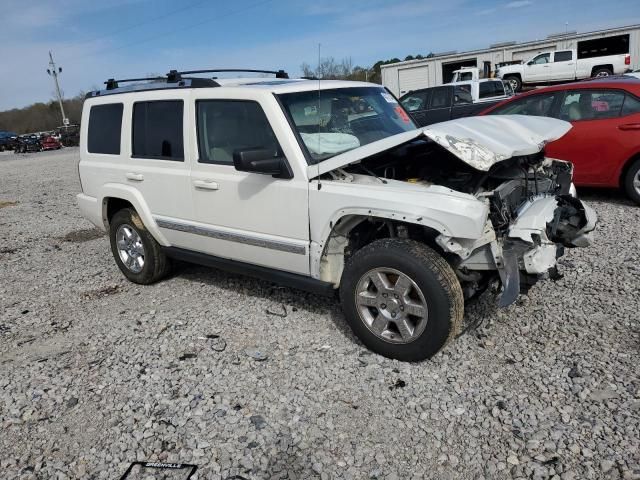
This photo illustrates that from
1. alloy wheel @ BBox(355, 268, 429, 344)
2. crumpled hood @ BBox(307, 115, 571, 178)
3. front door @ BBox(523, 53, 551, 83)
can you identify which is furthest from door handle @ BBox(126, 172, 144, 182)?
front door @ BBox(523, 53, 551, 83)

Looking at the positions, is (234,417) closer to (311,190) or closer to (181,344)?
(181,344)

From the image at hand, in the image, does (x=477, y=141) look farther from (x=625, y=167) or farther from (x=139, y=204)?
(x=625, y=167)

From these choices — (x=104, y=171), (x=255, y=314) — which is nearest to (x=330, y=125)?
(x=255, y=314)

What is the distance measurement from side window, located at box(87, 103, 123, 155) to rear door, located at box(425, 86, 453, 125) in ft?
34.1

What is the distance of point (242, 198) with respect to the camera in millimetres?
4012

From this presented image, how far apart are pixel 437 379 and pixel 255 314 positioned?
174cm

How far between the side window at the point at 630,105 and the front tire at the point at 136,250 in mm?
5643

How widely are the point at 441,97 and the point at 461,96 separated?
1.77ft

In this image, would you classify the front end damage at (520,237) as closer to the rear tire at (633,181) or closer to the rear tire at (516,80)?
the rear tire at (633,181)

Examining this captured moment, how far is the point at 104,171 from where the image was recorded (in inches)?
205

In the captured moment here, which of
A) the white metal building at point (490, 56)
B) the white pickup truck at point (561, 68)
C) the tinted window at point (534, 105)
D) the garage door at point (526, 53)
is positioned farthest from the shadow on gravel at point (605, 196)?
the garage door at point (526, 53)

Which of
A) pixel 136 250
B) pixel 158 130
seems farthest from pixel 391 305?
pixel 136 250

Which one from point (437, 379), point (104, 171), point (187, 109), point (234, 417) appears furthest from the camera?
point (104, 171)

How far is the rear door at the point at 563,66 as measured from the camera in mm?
26156
